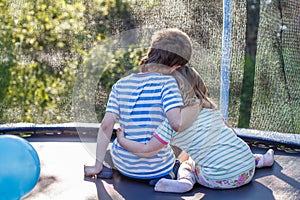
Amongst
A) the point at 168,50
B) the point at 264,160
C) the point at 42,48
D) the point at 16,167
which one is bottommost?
the point at 264,160

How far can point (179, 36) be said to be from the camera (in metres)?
2.25

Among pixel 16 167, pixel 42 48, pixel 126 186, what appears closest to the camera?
pixel 16 167

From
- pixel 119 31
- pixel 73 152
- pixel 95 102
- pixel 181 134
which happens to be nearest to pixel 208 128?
pixel 181 134

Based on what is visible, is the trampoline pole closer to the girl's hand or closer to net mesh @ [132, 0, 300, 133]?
net mesh @ [132, 0, 300, 133]

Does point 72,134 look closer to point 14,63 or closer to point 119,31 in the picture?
point 119,31

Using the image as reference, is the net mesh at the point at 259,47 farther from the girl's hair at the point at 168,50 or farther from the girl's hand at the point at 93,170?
the girl's hand at the point at 93,170

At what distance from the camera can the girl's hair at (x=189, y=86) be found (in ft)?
7.27

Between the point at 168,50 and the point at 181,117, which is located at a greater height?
the point at 168,50

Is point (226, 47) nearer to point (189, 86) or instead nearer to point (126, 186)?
point (189, 86)

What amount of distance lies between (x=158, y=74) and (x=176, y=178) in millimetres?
445

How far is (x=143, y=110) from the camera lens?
2.24 m

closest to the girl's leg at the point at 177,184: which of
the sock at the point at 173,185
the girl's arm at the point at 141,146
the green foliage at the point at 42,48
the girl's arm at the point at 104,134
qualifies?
the sock at the point at 173,185

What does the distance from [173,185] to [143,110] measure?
0.31 meters

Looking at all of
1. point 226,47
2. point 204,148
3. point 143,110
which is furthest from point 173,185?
point 226,47
